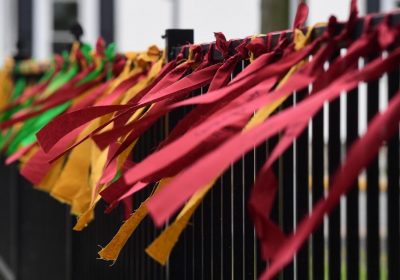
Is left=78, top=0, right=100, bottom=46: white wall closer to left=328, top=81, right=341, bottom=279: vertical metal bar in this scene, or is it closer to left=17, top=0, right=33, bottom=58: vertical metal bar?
left=17, top=0, right=33, bottom=58: vertical metal bar

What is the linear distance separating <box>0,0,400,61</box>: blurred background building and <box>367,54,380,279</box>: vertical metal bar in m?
11.5

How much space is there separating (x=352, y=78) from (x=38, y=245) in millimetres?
3729

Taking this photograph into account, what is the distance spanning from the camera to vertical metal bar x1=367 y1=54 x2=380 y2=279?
1982 millimetres

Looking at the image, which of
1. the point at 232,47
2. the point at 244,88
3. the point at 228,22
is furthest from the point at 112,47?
the point at 228,22

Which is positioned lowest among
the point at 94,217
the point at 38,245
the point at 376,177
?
the point at 38,245

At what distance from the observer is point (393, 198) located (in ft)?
6.37

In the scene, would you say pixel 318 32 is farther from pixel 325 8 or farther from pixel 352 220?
pixel 325 8

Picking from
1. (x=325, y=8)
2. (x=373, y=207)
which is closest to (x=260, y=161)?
(x=373, y=207)

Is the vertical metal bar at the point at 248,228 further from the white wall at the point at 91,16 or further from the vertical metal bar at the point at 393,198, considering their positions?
the white wall at the point at 91,16

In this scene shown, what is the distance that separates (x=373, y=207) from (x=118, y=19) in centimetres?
1235

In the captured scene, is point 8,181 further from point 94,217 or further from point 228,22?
point 228,22

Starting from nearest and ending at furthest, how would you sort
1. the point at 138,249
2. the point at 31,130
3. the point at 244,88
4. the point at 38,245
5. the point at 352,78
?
the point at 352,78 < the point at 244,88 < the point at 138,249 < the point at 31,130 < the point at 38,245

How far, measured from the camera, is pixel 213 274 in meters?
2.73

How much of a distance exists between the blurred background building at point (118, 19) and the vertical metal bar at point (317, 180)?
11.3 m
